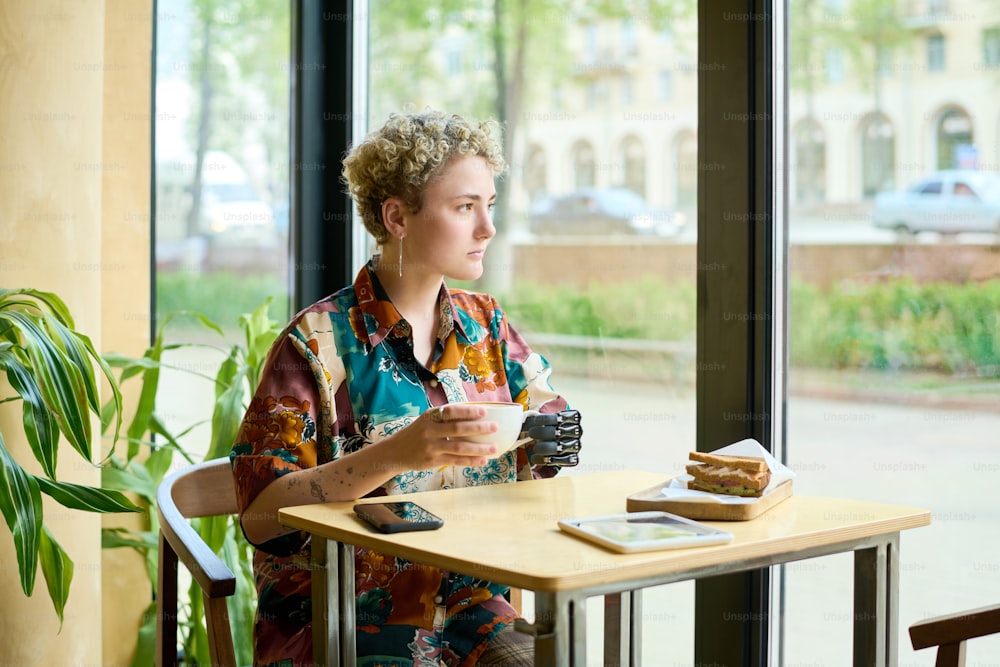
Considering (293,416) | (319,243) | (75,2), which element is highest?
(75,2)

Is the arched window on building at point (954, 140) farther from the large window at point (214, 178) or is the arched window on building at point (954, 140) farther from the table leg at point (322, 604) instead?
the large window at point (214, 178)

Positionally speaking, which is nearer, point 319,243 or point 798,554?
point 798,554

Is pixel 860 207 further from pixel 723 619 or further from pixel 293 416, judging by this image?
pixel 293 416

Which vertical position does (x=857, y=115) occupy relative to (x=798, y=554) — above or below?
above

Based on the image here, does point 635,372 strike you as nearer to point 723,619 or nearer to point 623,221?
point 623,221

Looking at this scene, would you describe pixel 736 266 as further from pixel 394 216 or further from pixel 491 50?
pixel 491 50

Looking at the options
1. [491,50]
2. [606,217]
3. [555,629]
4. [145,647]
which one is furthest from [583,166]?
[145,647]

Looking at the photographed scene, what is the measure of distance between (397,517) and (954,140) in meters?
1.16

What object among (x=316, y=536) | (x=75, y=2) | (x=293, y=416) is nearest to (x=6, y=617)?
(x=293, y=416)

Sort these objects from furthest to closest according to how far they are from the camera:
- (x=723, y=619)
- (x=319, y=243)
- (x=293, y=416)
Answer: (x=319, y=243), (x=723, y=619), (x=293, y=416)

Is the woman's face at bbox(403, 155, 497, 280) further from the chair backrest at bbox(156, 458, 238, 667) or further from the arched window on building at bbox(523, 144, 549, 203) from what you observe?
the arched window on building at bbox(523, 144, 549, 203)

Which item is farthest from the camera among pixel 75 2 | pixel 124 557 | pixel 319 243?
pixel 319 243

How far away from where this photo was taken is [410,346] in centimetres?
186

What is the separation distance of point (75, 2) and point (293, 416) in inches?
47.8
